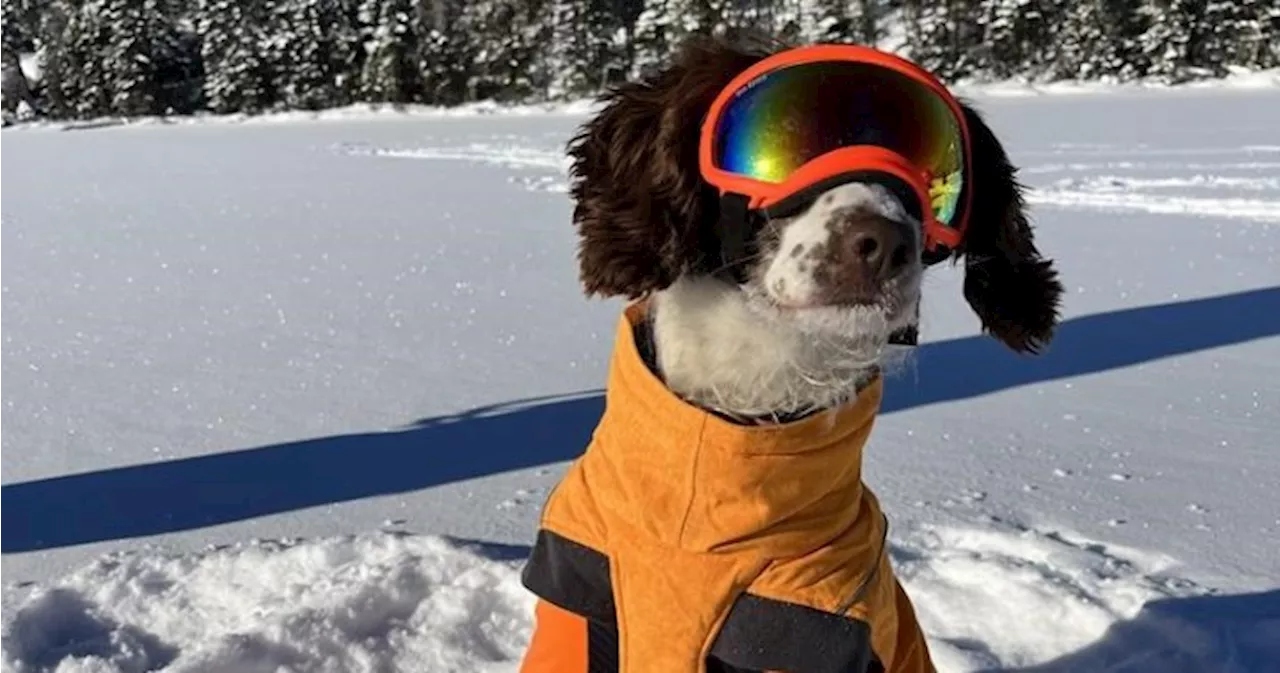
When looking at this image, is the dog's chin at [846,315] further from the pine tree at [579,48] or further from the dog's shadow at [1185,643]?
the pine tree at [579,48]

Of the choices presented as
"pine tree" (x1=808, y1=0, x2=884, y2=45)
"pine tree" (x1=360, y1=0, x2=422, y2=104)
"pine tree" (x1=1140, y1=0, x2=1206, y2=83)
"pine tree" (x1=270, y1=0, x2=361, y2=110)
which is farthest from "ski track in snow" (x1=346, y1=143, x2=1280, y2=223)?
"pine tree" (x1=270, y1=0, x2=361, y2=110)

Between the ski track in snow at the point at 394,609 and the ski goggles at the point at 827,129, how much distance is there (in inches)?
44.5

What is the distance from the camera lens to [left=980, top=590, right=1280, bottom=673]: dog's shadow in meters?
2.26

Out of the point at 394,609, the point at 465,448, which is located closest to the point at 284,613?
the point at 394,609

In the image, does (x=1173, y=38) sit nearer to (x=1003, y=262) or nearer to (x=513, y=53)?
(x=513, y=53)

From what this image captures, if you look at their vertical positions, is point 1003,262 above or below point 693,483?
above

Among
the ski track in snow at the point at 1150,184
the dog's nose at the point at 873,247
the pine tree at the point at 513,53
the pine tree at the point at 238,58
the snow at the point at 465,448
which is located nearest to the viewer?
the dog's nose at the point at 873,247

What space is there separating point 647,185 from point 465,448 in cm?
208

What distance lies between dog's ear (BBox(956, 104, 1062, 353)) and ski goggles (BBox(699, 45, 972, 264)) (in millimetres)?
126

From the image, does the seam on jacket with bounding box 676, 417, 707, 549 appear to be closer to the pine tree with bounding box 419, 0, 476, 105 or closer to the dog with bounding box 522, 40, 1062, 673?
the dog with bounding box 522, 40, 1062, 673

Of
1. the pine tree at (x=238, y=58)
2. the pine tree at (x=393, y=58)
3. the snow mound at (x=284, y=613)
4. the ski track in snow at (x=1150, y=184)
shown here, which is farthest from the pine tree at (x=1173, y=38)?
the snow mound at (x=284, y=613)

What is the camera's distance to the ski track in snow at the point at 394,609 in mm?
2236

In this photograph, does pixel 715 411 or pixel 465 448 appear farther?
pixel 465 448

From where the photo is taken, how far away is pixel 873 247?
1.48 metres
